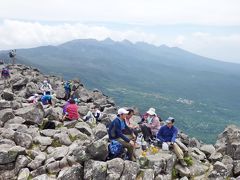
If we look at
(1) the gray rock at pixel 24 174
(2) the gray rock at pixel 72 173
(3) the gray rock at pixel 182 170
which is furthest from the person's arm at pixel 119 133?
(1) the gray rock at pixel 24 174

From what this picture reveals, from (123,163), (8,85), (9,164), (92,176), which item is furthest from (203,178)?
(8,85)

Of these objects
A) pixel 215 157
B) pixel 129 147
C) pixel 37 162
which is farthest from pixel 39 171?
pixel 215 157

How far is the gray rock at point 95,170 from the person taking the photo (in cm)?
2034

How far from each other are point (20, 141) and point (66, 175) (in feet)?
17.9

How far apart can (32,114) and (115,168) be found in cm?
1147

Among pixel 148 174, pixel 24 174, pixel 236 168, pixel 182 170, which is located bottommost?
pixel 24 174

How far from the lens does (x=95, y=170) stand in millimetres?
20438

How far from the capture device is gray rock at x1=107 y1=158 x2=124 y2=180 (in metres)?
20.5

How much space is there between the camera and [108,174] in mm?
20547

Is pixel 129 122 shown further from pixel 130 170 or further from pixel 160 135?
pixel 130 170

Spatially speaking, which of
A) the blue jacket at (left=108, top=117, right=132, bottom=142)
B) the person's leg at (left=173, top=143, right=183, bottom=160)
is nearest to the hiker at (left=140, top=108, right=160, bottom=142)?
the person's leg at (left=173, top=143, right=183, bottom=160)

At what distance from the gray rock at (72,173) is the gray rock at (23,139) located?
14.6ft

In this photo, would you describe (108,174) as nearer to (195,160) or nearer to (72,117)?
(195,160)

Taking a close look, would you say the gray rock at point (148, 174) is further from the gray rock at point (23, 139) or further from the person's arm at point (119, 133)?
the gray rock at point (23, 139)
